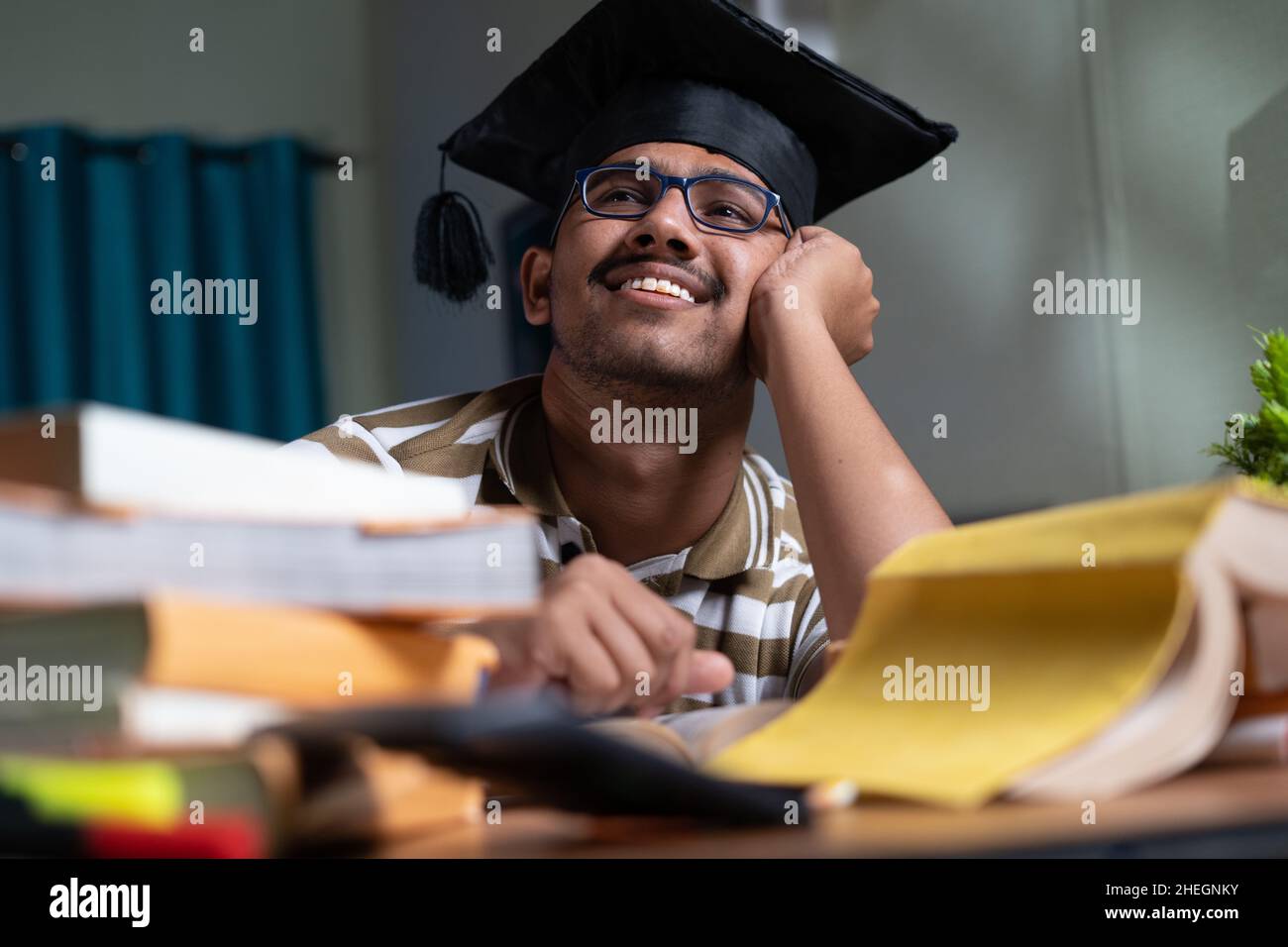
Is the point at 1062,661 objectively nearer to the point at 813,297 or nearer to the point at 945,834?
the point at 945,834

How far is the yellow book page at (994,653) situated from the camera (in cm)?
33

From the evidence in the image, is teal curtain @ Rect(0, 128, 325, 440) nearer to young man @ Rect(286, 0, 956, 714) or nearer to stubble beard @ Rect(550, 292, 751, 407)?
young man @ Rect(286, 0, 956, 714)

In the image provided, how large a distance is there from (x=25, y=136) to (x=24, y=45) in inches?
16.2

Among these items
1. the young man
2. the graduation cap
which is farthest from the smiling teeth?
the graduation cap

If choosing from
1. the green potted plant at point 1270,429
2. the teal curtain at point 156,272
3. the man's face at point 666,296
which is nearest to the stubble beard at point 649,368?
the man's face at point 666,296

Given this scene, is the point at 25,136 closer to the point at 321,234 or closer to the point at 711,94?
the point at 321,234

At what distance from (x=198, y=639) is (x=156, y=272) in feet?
11.2

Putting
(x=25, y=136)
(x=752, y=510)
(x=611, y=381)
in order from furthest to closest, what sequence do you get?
(x=25, y=136) < (x=752, y=510) < (x=611, y=381)

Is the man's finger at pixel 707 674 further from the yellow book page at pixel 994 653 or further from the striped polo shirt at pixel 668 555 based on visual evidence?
the striped polo shirt at pixel 668 555

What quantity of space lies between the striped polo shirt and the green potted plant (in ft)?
1.32

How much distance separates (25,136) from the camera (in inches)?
129

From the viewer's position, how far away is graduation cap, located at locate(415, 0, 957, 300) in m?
1.14

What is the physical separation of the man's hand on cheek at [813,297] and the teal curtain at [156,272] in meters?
2.57
